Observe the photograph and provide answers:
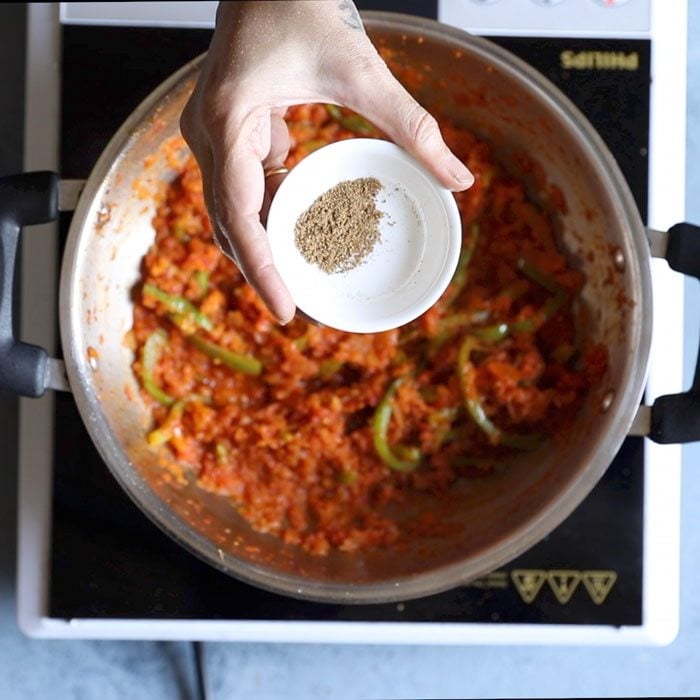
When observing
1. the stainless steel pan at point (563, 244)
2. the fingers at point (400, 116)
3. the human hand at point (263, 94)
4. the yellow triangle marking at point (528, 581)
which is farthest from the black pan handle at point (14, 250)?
the yellow triangle marking at point (528, 581)

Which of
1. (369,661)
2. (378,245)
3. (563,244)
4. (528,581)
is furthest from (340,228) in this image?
(369,661)

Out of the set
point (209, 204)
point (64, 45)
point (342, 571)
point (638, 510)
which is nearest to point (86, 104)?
point (64, 45)

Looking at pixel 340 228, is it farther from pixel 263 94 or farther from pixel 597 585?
pixel 597 585

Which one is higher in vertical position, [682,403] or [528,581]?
[682,403]

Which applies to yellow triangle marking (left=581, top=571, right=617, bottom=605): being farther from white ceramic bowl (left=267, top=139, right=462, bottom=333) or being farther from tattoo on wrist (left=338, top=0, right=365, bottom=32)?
tattoo on wrist (left=338, top=0, right=365, bottom=32)

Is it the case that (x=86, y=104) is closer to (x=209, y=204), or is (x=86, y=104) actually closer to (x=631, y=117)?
(x=209, y=204)
